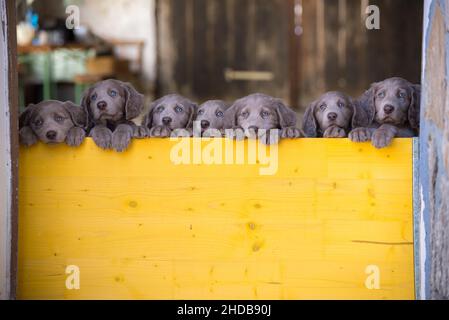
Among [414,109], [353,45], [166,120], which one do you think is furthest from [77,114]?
[353,45]

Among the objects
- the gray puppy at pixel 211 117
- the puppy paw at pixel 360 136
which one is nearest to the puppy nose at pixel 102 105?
the gray puppy at pixel 211 117

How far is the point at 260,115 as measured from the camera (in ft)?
14.5

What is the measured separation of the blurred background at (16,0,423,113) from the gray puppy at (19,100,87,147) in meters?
8.41

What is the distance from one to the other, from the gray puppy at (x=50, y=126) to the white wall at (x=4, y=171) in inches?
12.6

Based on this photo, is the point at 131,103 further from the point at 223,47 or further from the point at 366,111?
the point at 223,47

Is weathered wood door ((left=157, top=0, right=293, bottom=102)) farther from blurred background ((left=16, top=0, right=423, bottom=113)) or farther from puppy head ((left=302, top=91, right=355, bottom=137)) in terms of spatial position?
puppy head ((left=302, top=91, right=355, bottom=137))

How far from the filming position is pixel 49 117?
Answer: 420cm

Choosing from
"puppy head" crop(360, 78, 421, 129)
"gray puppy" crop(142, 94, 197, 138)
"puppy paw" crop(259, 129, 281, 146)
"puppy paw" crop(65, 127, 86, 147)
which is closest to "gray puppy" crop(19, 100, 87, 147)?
"puppy paw" crop(65, 127, 86, 147)

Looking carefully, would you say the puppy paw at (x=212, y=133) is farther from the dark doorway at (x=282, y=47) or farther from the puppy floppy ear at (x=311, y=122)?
the dark doorway at (x=282, y=47)

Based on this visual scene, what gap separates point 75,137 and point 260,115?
4.00ft

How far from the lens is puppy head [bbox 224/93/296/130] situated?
173 inches

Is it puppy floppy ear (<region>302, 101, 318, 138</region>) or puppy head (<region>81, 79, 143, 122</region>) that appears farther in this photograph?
puppy floppy ear (<region>302, 101, 318, 138</region>)

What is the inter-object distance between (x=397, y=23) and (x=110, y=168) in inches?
393

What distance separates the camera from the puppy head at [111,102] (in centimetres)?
454
